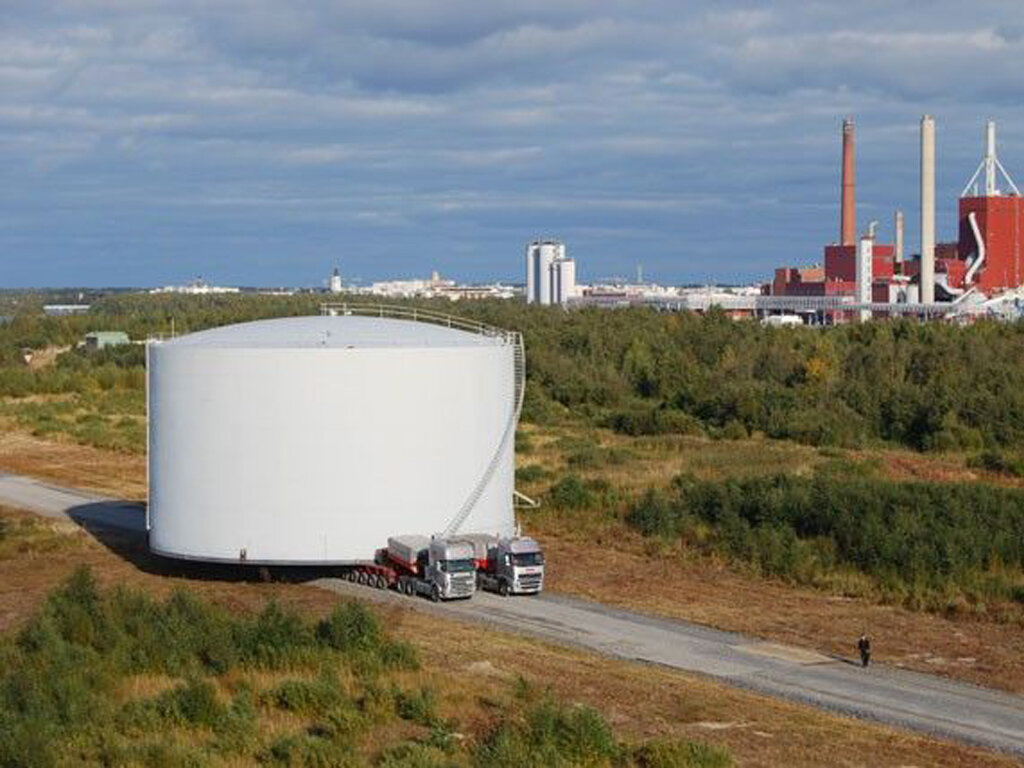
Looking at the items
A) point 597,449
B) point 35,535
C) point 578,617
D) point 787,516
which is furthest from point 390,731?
point 597,449

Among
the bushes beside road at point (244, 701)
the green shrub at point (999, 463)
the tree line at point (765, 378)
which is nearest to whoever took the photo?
the bushes beside road at point (244, 701)

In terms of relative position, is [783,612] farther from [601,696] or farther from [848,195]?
[848,195]

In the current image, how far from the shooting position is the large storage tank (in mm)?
29906

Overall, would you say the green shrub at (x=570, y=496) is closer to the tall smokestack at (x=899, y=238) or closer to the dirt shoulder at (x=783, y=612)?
the dirt shoulder at (x=783, y=612)

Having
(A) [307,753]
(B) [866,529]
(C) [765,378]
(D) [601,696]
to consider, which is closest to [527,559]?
(D) [601,696]

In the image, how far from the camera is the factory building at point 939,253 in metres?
113

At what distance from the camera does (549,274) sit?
18275cm

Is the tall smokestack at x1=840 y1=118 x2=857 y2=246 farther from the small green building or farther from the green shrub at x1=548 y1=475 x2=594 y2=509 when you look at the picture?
the green shrub at x1=548 y1=475 x2=594 y2=509

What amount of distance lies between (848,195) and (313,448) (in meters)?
102

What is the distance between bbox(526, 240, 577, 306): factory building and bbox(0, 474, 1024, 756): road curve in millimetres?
149298

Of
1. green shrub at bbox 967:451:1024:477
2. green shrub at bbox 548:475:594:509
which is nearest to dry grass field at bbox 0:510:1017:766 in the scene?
green shrub at bbox 548:475:594:509

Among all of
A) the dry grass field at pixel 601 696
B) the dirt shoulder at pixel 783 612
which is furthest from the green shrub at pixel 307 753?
the dirt shoulder at pixel 783 612

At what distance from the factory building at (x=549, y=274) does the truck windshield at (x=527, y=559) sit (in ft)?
486

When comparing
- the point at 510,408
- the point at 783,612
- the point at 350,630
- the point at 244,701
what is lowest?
the point at 783,612
